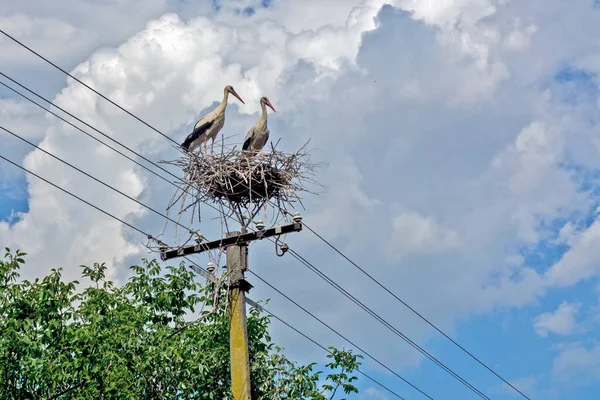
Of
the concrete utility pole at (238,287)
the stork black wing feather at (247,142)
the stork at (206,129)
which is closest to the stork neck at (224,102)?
the stork at (206,129)

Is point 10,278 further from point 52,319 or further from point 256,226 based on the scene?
point 256,226

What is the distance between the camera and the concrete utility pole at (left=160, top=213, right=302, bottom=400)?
10984 millimetres

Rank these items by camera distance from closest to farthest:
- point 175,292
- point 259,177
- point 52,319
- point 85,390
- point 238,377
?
point 238,377, point 259,177, point 85,390, point 52,319, point 175,292

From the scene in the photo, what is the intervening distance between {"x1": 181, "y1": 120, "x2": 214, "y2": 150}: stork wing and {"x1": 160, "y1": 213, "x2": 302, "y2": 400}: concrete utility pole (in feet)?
12.6

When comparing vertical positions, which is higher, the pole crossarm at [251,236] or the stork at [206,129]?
the stork at [206,129]

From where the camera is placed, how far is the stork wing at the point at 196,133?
15562 mm

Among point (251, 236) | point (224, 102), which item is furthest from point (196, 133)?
point (251, 236)

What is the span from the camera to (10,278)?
15.6m

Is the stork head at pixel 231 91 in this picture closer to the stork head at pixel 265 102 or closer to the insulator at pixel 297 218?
the stork head at pixel 265 102

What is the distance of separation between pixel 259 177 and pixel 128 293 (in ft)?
18.0

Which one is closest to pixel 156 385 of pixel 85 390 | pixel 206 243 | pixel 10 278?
pixel 85 390

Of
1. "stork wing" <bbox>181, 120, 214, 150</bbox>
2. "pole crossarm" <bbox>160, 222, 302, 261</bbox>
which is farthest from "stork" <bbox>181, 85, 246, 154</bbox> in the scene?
"pole crossarm" <bbox>160, 222, 302, 261</bbox>

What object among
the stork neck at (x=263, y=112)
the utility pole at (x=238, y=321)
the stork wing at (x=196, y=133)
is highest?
the stork neck at (x=263, y=112)

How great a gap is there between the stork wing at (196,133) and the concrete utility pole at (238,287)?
12.6 feet
